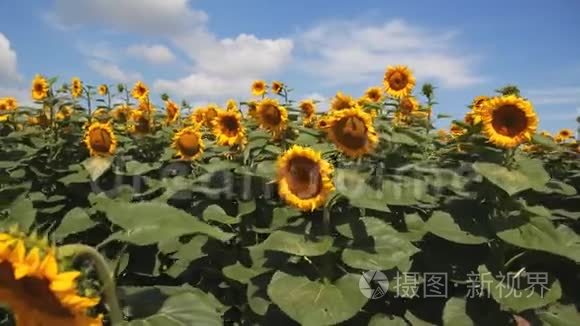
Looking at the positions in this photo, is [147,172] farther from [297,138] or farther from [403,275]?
[403,275]

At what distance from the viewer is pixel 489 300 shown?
361 cm

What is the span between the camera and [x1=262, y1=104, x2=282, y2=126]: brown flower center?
474cm

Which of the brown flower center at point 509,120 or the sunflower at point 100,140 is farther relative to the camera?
the sunflower at point 100,140

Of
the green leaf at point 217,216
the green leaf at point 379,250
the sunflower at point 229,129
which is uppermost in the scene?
the sunflower at point 229,129

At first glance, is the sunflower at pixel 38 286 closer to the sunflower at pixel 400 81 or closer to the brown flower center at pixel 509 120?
A: the brown flower center at pixel 509 120

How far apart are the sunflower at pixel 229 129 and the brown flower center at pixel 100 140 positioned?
1.06 metres

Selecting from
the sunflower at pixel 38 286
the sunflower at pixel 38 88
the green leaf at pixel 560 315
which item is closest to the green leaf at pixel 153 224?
the sunflower at pixel 38 286

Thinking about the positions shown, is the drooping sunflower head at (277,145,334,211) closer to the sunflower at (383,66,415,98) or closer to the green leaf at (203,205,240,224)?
the green leaf at (203,205,240,224)

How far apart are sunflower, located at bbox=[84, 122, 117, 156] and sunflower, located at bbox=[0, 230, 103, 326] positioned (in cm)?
392

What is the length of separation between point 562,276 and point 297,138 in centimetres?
212

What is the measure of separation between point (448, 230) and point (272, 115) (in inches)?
72.0

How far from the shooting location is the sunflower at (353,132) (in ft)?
12.1

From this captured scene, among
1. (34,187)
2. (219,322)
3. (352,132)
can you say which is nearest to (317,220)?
(352,132)

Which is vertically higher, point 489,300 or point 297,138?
point 297,138
